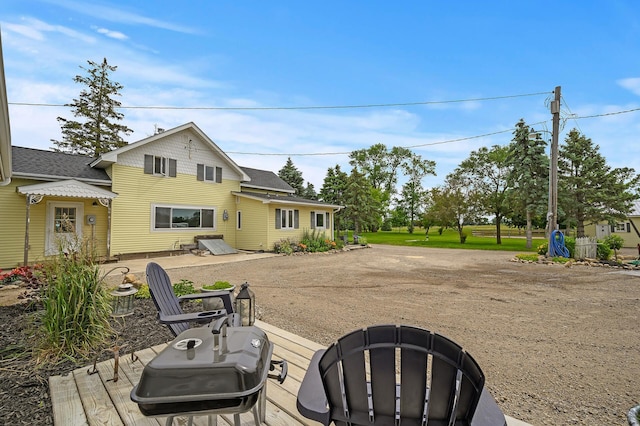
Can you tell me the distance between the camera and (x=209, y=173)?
15383 millimetres

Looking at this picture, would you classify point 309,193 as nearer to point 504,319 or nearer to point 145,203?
point 145,203

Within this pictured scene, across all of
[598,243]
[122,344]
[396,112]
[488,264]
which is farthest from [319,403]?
[396,112]

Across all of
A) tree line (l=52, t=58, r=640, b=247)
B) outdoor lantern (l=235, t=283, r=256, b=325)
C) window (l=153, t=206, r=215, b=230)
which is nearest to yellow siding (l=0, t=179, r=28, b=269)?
window (l=153, t=206, r=215, b=230)

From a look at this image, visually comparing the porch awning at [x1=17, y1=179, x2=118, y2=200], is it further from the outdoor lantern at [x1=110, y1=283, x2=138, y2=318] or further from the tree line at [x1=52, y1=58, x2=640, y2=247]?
the tree line at [x1=52, y1=58, x2=640, y2=247]

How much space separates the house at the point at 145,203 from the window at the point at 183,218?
1.7 inches

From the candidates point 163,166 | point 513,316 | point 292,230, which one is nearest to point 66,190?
point 163,166

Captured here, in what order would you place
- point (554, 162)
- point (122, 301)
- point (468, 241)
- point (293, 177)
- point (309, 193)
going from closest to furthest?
point (122, 301)
point (554, 162)
point (468, 241)
point (293, 177)
point (309, 193)

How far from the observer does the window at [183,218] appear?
44.2 ft

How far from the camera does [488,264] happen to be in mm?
11750

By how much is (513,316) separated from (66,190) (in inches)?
526

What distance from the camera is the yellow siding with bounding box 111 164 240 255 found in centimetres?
1218

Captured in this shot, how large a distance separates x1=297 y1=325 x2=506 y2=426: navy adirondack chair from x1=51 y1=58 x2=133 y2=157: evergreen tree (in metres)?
30.5

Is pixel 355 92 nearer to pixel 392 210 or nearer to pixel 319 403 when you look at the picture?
pixel 319 403

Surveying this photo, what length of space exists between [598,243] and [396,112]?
12335 millimetres
